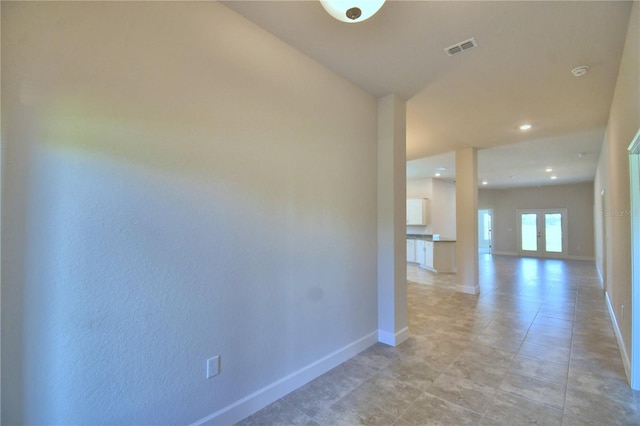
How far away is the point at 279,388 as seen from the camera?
7.15 ft

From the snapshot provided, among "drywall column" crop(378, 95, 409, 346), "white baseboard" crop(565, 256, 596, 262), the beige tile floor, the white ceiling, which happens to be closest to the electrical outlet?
the beige tile floor

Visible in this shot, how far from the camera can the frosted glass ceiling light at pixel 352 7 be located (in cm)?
153

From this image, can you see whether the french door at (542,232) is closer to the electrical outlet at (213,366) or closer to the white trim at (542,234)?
the white trim at (542,234)

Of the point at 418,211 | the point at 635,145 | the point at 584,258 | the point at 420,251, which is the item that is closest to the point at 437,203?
the point at 418,211

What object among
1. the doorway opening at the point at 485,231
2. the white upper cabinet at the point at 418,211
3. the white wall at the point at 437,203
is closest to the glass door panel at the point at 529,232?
the doorway opening at the point at 485,231

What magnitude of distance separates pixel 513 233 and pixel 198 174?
13.2 metres

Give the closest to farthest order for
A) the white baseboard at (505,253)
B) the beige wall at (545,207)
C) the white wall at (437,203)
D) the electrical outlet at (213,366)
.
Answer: the electrical outlet at (213,366) < the white wall at (437,203) < the beige wall at (545,207) < the white baseboard at (505,253)

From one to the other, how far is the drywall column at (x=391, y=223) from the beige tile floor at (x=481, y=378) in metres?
0.27

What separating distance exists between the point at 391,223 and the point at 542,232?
36.7 feet

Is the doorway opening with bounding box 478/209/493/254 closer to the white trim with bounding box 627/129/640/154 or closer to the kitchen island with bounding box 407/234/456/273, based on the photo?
the kitchen island with bounding box 407/234/456/273

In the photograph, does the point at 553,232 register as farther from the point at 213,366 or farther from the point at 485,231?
the point at 213,366

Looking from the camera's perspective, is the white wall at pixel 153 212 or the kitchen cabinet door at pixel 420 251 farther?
the kitchen cabinet door at pixel 420 251

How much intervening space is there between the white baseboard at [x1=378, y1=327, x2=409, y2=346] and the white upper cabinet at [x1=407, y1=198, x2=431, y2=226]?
6.41 m

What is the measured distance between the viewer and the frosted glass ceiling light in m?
1.53
